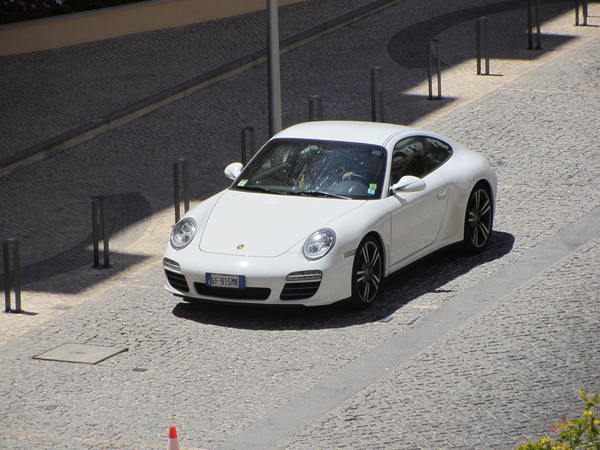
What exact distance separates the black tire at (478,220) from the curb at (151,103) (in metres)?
6.63

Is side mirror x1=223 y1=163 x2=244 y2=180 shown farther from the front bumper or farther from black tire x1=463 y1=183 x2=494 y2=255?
black tire x1=463 y1=183 x2=494 y2=255

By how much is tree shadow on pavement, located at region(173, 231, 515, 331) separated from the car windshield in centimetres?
95

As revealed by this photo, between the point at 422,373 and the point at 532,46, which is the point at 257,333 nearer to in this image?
the point at 422,373

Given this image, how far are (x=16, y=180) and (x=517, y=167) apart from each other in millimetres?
6658

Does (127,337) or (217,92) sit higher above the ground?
(217,92)

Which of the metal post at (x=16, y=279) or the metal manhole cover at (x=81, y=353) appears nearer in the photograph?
the metal manhole cover at (x=81, y=353)

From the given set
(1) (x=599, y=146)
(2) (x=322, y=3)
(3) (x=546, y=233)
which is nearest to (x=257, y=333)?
(3) (x=546, y=233)

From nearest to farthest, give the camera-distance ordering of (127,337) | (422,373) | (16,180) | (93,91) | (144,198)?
(422,373) → (127,337) → (144,198) → (16,180) → (93,91)

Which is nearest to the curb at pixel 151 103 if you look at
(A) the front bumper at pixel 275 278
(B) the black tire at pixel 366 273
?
(A) the front bumper at pixel 275 278

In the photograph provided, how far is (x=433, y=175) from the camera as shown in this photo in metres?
9.83

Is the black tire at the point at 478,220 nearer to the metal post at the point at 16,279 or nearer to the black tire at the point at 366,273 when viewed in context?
the black tire at the point at 366,273

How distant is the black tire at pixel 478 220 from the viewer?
33.6 ft

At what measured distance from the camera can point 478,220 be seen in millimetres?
10352

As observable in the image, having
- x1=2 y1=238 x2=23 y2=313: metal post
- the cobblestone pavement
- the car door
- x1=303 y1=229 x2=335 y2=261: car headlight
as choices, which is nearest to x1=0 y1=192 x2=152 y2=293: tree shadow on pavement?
the cobblestone pavement
